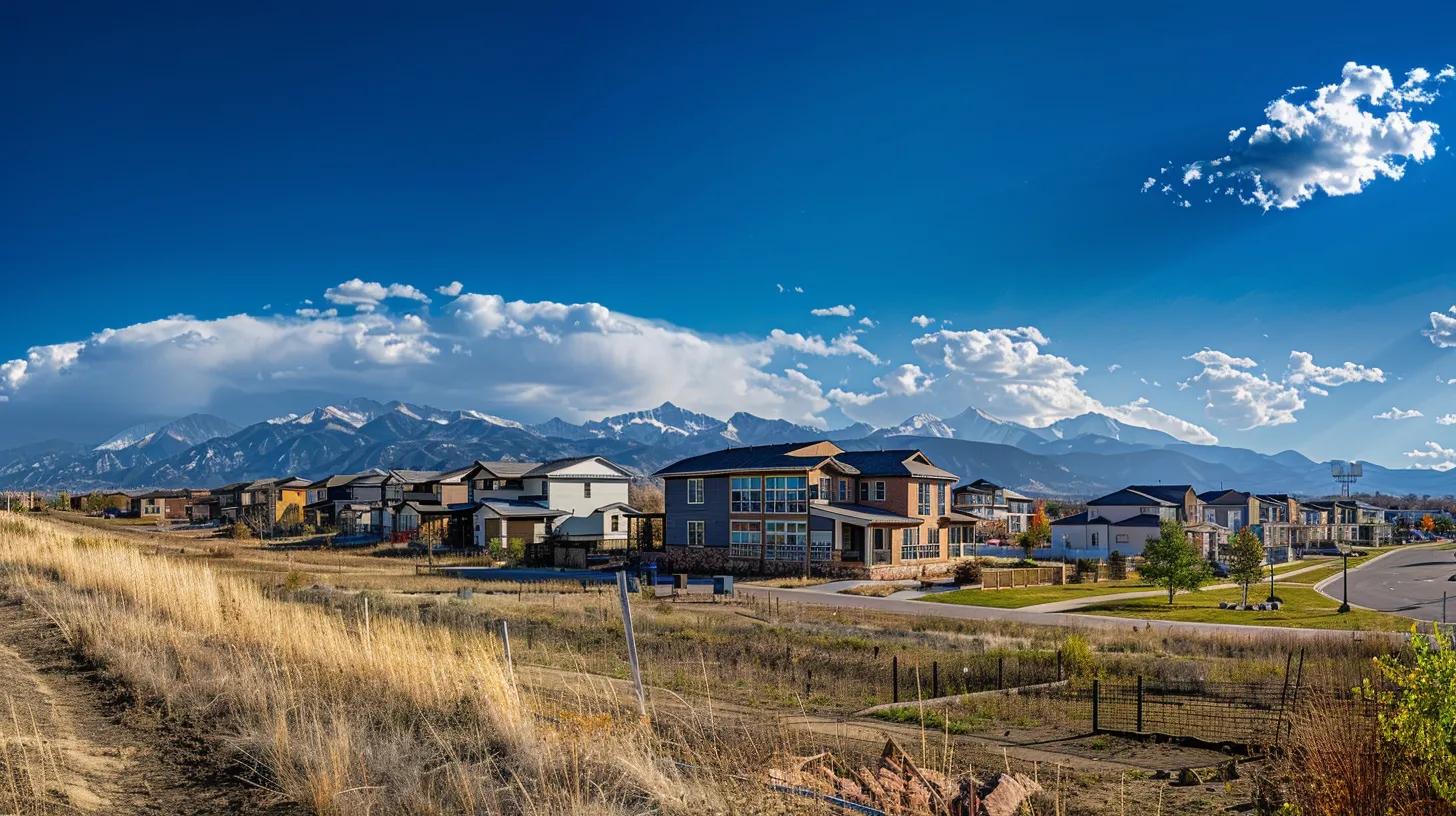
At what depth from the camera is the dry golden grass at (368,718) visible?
21.9 feet

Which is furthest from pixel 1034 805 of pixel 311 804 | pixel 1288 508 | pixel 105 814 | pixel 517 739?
pixel 1288 508

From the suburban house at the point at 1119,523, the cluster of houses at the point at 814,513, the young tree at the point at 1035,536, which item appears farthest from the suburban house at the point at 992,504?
the cluster of houses at the point at 814,513

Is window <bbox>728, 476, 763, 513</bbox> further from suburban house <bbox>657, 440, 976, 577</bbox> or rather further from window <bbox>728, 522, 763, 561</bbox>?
window <bbox>728, 522, 763, 561</bbox>

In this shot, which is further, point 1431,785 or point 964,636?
point 964,636

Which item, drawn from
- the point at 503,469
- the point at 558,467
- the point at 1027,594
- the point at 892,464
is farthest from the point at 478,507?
the point at 1027,594

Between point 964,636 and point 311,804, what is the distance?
26.4 metres

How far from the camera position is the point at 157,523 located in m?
113

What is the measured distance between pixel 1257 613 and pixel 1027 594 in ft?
37.0

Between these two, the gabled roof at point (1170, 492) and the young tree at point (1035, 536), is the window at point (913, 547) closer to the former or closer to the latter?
the young tree at point (1035, 536)

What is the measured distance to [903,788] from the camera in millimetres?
7258

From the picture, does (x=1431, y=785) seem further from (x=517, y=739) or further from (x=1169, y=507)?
(x=1169, y=507)

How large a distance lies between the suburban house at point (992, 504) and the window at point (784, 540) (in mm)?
37627

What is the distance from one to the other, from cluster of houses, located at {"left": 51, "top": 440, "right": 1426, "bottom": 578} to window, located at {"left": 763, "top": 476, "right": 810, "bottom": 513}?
0.07m

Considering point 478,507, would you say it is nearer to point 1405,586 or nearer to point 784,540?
point 784,540
